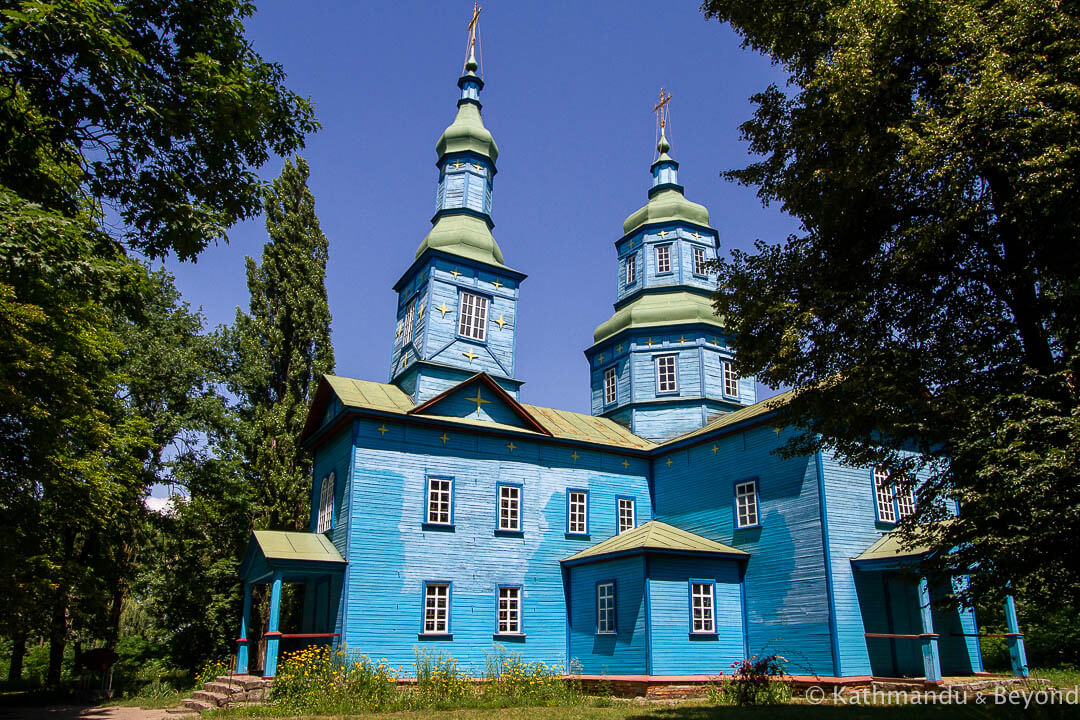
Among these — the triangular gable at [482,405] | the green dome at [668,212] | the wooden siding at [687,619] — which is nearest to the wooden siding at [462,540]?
the triangular gable at [482,405]

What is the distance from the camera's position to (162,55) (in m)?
9.70

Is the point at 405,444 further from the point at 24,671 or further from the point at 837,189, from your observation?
the point at 24,671

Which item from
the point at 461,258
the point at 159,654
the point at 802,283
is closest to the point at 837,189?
the point at 802,283

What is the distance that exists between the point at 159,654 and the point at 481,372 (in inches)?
697

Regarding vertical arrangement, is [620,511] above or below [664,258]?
below

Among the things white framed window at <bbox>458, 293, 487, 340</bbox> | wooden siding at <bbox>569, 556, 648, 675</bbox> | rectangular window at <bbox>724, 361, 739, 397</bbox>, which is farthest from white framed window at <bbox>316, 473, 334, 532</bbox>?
rectangular window at <bbox>724, 361, 739, 397</bbox>

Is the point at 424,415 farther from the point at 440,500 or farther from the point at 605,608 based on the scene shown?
the point at 605,608

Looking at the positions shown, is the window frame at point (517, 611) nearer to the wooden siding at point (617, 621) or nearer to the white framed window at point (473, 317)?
the wooden siding at point (617, 621)

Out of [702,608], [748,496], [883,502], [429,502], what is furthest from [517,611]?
[883,502]

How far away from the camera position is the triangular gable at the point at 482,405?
21.7m

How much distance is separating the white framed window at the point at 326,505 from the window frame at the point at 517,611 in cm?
522

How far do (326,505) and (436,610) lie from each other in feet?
15.4

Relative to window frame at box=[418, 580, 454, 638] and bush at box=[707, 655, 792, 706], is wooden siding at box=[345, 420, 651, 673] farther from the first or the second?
bush at box=[707, 655, 792, 706]

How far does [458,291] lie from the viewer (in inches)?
979
